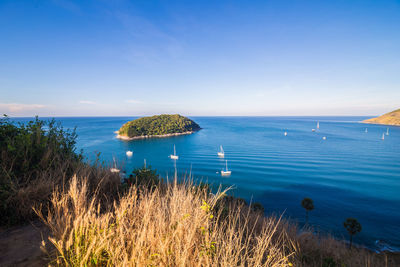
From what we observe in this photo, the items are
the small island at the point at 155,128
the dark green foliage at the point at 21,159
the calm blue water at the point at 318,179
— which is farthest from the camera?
the small island at the point at 155,128

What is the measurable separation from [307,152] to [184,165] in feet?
147

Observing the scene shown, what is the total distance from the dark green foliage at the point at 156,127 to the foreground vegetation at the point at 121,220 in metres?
89.9

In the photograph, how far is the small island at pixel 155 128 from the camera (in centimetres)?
9012

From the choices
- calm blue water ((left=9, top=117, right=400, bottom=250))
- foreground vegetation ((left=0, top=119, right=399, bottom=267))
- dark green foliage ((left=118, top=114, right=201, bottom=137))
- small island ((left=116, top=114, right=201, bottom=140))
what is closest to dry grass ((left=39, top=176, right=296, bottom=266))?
foreground vegetation ((left=0, top=119, right=399, bottom=267))

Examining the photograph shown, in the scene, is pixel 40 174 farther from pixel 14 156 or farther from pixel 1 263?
pixel 1 263

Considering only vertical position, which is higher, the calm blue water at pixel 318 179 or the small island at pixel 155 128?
the small island at pixel 155 128

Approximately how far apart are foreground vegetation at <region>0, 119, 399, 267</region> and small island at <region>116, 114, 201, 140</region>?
88532mm

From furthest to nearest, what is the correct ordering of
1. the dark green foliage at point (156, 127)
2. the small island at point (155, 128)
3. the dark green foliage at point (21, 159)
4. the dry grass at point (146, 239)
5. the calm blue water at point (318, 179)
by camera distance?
1. the dark green foliage at point (156, 127)
2. the small island at point (155, 128)
3. the calm blue water at point (318, 179)
4. the dark green foliage at point (21, 159)
5. the dry grass at point (146, 239)

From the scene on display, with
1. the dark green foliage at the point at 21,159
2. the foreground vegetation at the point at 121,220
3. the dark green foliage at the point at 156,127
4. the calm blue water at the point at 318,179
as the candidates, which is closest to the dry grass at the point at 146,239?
the foreground vegetation at the point at 121,220

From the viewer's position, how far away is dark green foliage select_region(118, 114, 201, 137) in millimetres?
91812

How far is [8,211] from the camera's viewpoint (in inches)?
129

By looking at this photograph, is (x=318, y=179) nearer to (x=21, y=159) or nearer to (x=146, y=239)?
(x=146, y=239)

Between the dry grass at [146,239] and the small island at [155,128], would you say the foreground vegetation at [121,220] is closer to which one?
the dry grass at [146,239]

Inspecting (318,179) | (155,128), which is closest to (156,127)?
(155,128)
